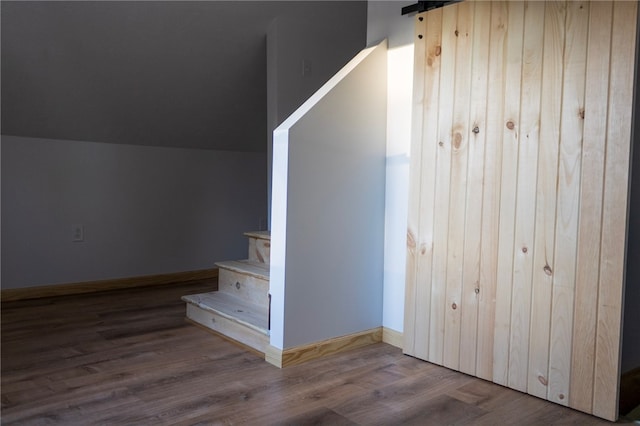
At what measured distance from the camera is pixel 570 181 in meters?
1.98

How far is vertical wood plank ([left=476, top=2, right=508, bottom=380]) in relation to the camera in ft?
7.22

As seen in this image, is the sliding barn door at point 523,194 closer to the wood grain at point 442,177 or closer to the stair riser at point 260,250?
the wood grain at point 442,177

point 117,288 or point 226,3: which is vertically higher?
point 226,3

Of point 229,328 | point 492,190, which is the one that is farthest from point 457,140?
point 229,328

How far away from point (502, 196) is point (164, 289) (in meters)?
2.70

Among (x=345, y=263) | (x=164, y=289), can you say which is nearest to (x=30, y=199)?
(x=164, y=289)

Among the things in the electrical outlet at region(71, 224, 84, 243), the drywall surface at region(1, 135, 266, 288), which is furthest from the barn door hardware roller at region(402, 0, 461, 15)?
the electrical outlet at region(71, 224, 84, 243)

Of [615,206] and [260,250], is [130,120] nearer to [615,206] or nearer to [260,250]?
[260,250]

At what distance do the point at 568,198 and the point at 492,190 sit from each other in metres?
0.32

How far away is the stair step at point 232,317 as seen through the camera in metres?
2.55

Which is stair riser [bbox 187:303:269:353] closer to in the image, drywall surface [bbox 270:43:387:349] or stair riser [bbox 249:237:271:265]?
drywall surface [bbox 270:43:387:349]

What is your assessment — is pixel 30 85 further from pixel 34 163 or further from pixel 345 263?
pixel 345 263

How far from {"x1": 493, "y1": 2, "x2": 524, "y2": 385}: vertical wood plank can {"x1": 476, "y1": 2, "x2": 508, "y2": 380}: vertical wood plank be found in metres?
0.02

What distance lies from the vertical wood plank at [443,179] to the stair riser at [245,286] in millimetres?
898
